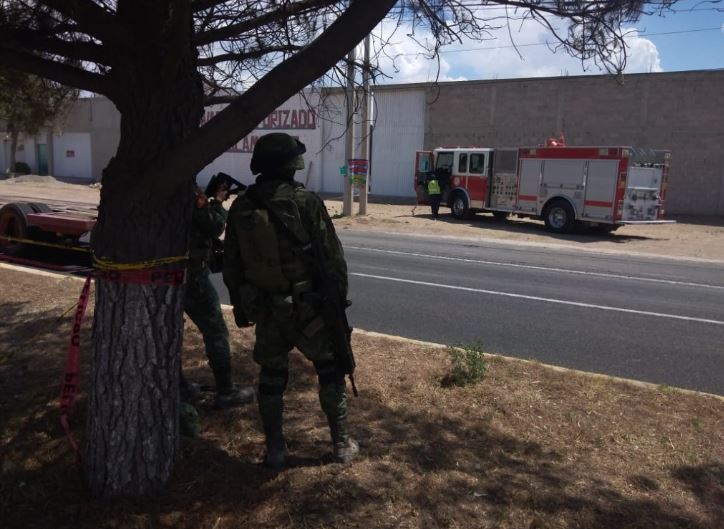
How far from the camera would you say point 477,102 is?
92.9 ft

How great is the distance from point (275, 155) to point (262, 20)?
1.49 meters

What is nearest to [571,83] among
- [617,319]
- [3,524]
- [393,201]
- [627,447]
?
[393,201]

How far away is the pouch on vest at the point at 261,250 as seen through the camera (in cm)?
295

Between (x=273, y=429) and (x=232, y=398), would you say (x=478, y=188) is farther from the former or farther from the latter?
(x=273, y=429)

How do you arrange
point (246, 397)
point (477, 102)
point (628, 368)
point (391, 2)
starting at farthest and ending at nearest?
point (477, 102) → point (628, 368) → point (246, 397) → point (391, 2)

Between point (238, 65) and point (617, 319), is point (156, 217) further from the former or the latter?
point (617, 319)

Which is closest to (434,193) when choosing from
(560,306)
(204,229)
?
(560,306)

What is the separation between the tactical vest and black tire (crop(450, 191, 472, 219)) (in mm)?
17887

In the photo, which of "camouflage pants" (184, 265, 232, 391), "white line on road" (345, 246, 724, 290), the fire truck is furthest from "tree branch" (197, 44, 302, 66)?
the fire truck

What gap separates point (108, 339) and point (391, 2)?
1.88 metres

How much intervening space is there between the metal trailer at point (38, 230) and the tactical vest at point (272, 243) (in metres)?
6.61

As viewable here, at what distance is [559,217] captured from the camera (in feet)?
59.5

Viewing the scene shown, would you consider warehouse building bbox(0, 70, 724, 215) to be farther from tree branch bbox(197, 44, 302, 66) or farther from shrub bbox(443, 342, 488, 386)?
shrub bbox(443, 342, 488, 386)

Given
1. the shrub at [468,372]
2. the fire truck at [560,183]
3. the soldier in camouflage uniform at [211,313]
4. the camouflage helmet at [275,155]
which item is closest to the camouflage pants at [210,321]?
the soldier in camouflage uniform at [211,313]
